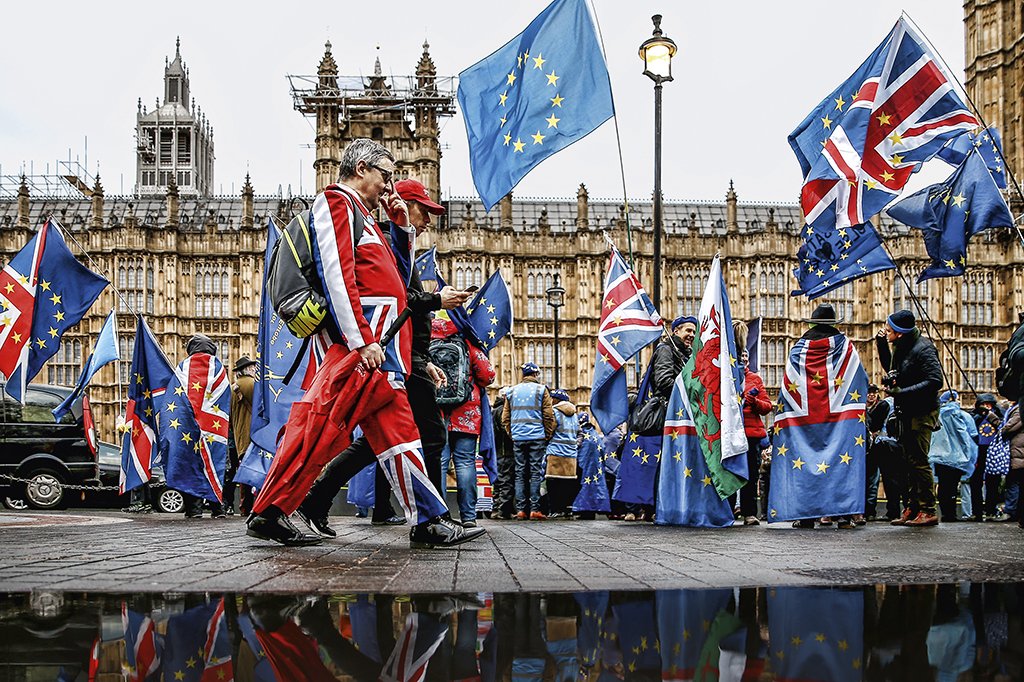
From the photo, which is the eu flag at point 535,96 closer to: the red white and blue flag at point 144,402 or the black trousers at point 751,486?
the black trousers at point 751,486

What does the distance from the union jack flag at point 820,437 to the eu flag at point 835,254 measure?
614 millimetres

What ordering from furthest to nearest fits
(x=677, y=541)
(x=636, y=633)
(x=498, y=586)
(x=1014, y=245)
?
(x=1014, y=245), (x=677, y=541), (x=498, y=586), (x=636, y=633)

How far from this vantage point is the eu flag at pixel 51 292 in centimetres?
982

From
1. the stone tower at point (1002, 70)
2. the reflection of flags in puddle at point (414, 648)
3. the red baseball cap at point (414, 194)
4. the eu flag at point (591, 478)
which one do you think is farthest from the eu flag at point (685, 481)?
the stone tower at point (1002, 70)

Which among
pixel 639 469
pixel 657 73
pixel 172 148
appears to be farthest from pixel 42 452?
pixel 172 148

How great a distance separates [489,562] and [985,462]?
8922mm

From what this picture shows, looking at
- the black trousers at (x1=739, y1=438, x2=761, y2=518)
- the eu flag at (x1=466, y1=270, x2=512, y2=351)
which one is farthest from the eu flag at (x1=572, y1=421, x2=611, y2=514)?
the black trousers at (x1=739, y1=438, x2=761, y2=518)

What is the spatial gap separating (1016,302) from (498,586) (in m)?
39.1

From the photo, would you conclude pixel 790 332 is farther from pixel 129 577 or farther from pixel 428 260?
pixel 129 577

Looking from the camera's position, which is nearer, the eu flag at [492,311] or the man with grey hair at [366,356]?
the man with grey hair at [366,356]

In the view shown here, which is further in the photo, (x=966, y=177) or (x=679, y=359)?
(x=679, y=359)

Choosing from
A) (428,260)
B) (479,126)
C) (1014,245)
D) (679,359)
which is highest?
(1014,245)

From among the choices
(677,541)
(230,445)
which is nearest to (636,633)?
(677,541)

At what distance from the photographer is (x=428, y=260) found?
8.69 meters
